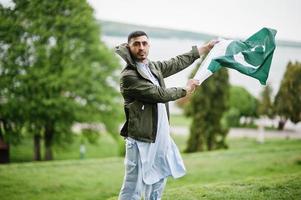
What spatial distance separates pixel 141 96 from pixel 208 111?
738cm

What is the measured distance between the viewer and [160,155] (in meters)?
3.27

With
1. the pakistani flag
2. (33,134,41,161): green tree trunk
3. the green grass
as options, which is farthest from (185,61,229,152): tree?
the pakistani flag

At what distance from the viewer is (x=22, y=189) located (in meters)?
5.72

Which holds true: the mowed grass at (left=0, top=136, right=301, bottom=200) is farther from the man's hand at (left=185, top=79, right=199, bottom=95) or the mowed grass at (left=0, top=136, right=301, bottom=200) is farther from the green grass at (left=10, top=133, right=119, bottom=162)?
the green grass at (left=10, top=133, right=119, bottom=162)

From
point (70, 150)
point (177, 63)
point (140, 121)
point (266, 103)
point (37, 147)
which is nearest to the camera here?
point (140, 121)

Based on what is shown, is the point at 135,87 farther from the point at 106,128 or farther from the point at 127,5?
the point at 106,128

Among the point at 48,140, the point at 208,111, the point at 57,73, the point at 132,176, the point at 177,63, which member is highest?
the point at 177,63

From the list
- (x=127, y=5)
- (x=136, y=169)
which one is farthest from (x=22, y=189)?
(x=127, y=5)

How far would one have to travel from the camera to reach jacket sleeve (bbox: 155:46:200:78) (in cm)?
333

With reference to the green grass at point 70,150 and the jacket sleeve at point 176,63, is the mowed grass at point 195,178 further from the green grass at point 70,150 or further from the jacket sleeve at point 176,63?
the green grass at point 70,150

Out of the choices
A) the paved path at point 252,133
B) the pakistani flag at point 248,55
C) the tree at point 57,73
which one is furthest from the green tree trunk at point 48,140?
the pakistani flag at point 248,55

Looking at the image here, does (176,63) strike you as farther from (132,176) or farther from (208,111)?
(208,111)

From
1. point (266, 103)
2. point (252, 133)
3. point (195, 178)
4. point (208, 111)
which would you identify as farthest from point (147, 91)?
point (252, 133)

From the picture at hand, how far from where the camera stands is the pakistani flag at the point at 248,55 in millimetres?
3609
